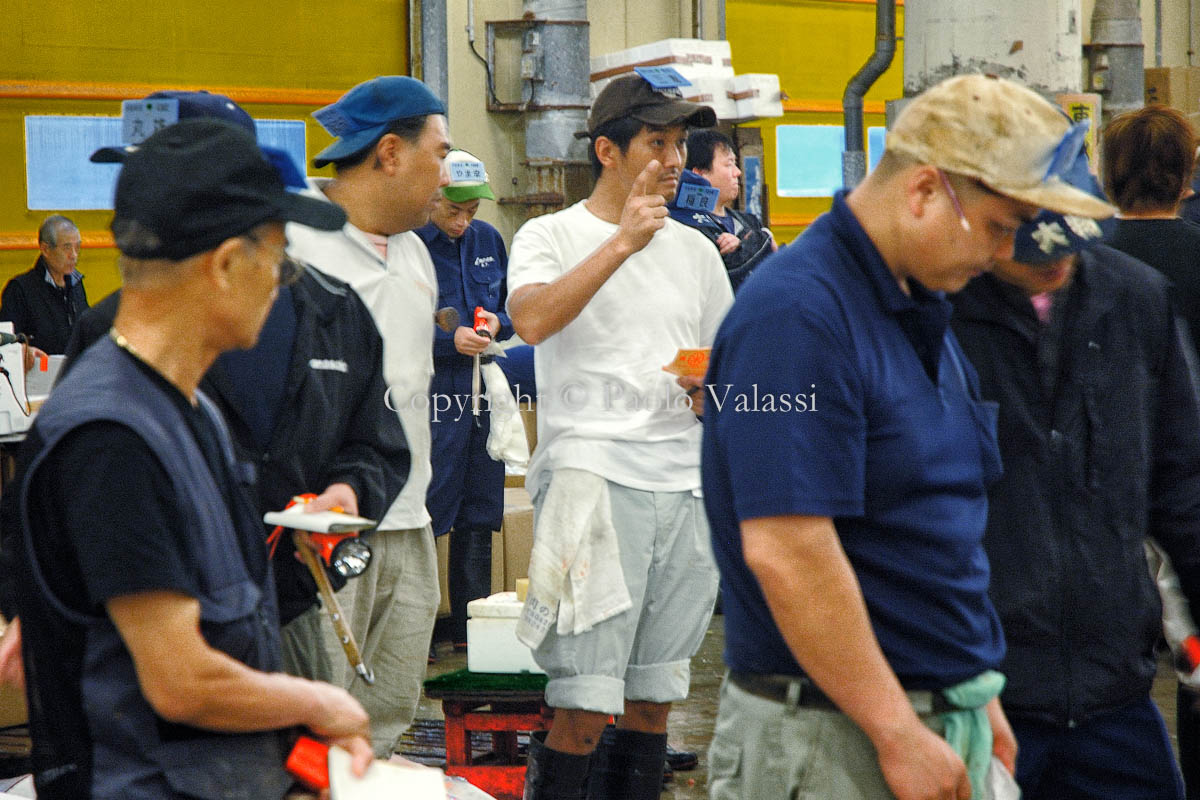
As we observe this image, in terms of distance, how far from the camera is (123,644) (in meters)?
1.71

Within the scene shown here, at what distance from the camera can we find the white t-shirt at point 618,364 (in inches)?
141

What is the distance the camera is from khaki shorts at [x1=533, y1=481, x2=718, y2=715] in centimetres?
352

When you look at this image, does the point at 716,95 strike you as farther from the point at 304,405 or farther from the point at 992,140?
the point at 992,140

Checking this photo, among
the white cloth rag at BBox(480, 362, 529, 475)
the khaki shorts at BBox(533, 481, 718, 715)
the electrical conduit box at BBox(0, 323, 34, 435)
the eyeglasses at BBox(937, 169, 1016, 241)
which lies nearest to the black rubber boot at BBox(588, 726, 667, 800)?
the khaki shorts at BBox(533, 481, 718, 715)

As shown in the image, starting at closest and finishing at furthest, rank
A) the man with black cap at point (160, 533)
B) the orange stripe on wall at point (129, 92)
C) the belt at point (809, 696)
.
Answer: the man with black cap at point (160, 533) → the belt at point (809, 696) → the orange stripe on wall at point (129, 92)

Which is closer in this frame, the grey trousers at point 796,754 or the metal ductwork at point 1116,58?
the grey trousers at point 796,754

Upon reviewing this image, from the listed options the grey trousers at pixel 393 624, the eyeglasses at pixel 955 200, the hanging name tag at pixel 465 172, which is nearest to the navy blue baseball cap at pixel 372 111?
the grey trousers at pixel 393 624

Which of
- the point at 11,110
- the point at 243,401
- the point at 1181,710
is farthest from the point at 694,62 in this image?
the point at 243,401

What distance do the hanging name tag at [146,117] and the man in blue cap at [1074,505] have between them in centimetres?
149

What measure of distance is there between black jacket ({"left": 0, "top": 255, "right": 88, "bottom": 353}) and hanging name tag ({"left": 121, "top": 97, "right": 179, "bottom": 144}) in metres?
5.69

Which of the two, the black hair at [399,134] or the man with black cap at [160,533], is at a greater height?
the black hair at [399,134]

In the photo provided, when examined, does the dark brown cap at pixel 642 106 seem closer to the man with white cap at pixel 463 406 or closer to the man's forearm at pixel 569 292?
the man's forearm at pixel 569 292

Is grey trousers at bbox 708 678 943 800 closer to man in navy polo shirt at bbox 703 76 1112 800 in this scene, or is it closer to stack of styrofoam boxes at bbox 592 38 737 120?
man in navy polo shirt at bbox 703 76 1112 800

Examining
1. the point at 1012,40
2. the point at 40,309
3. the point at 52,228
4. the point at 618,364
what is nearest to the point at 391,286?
the point at 618,364
